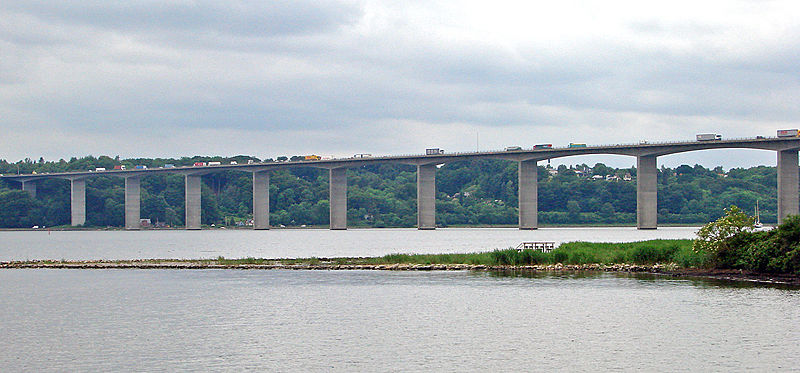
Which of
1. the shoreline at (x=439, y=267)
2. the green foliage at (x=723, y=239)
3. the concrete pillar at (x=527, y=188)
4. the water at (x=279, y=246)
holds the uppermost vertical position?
the concrete pillar at (x=527, y=188)

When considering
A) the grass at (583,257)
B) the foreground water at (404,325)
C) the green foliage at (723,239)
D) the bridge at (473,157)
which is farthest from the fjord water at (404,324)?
the bridge at (473,157)

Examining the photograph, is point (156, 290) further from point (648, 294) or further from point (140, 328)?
point (648, 294)

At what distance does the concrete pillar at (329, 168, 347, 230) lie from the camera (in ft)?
540

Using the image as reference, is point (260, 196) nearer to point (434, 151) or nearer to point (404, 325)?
point (434, 151)

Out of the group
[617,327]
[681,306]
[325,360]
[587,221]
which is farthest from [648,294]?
[587,221]

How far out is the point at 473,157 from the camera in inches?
6265

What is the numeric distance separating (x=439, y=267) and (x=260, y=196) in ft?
368

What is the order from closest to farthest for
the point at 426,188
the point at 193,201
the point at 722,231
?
1. the point at 722,231
2. the point at 426,188
3. the point at 193,201

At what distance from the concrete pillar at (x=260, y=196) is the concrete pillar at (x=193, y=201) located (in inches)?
613

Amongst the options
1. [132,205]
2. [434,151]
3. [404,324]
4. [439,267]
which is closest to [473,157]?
[434,151]

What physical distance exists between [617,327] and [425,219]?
125 metres

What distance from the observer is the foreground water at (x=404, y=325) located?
101 feet

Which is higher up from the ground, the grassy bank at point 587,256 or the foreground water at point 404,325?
the grassy bank at point 587,256

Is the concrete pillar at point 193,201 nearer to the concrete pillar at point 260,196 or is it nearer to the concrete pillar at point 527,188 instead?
the concrete pillar at point 260,196
